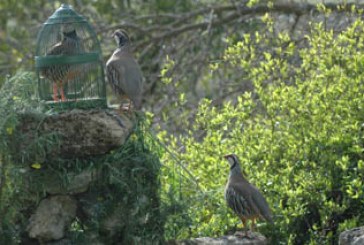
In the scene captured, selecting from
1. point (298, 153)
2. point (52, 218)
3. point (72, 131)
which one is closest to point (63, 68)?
point (72, 131)

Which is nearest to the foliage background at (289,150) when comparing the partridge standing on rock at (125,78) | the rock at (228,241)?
the rock at (228,241)

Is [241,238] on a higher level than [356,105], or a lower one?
lower

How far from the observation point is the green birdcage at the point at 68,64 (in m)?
7.34

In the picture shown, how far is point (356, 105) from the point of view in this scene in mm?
8992

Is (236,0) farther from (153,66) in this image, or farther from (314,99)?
(314,99)

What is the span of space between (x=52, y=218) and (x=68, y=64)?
128 centimetres

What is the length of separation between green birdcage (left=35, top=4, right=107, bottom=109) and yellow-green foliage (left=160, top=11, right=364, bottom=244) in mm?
1037

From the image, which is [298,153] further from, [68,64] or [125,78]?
[68,64]

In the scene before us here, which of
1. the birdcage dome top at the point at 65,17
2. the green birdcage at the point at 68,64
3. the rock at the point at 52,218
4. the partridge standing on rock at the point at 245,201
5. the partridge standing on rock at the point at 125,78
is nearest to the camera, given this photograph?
the rock at the point at 52,218

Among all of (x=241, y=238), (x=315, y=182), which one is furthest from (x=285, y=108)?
(x=241, y=238)

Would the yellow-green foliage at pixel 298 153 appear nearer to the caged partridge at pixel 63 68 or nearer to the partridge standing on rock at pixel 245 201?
the partridge standing on rock at pixel 245 201

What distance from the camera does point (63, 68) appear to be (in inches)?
290

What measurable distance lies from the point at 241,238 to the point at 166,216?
74 centimetres

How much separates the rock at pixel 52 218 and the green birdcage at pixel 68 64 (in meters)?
0.78
